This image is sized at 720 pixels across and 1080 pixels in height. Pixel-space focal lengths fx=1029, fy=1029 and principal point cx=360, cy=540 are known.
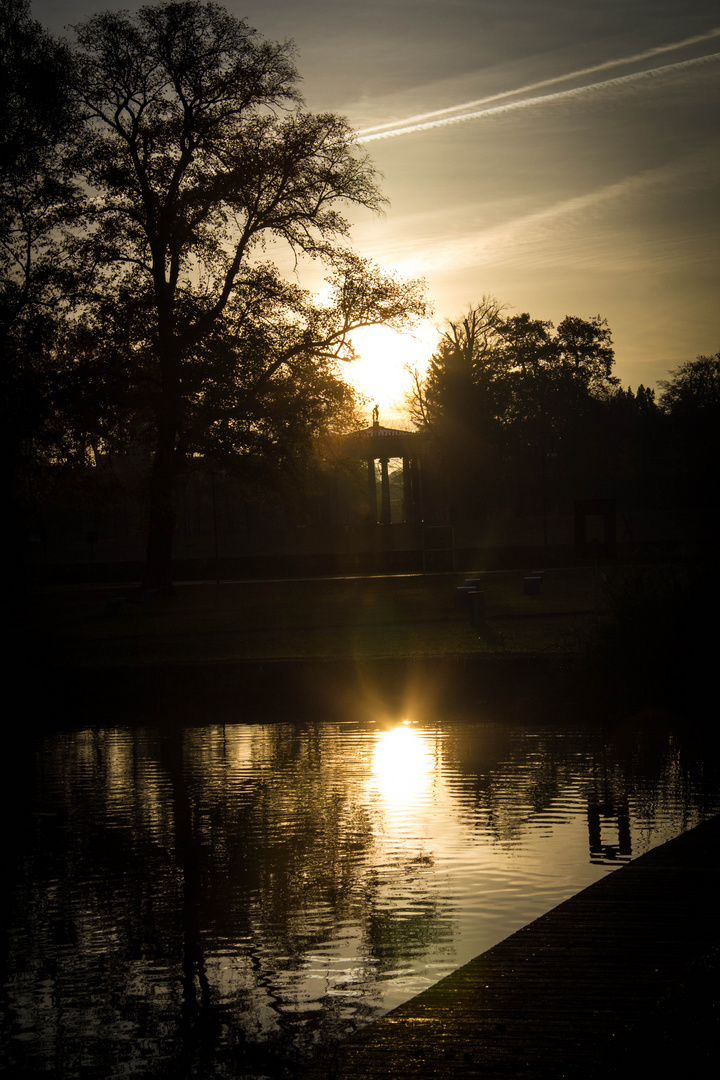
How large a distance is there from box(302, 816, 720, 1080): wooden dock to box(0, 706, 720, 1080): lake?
68cm

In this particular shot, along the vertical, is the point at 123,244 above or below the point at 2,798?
above

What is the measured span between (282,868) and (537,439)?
75.3 m

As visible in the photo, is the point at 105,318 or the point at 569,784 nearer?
the point at 569,784

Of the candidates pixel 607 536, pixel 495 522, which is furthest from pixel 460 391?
pixel 607 536

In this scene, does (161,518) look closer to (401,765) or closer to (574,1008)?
(401,765)

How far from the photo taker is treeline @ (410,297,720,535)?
5341cm

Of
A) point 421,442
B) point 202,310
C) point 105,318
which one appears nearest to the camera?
point 105,318

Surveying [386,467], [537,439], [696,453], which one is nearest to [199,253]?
[386,467]

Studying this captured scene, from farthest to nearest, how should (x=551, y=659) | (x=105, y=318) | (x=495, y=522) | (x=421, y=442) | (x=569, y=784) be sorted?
(x=495, y=522) → (x=421, y=442) → (x=105, y=318) → (x=551, y=659) → (x=569, y=784)

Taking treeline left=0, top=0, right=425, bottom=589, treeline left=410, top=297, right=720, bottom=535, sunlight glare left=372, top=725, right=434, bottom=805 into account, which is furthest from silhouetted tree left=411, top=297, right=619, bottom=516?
sunlight glare left=372, top=725, right=434, bottom=805

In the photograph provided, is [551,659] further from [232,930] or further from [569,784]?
[232,930]

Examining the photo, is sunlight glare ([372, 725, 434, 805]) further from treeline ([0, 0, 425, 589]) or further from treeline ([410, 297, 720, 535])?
treeline ([410, 297, 720, 535])

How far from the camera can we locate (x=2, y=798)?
8391mm

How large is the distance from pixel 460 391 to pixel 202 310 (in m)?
30.7
